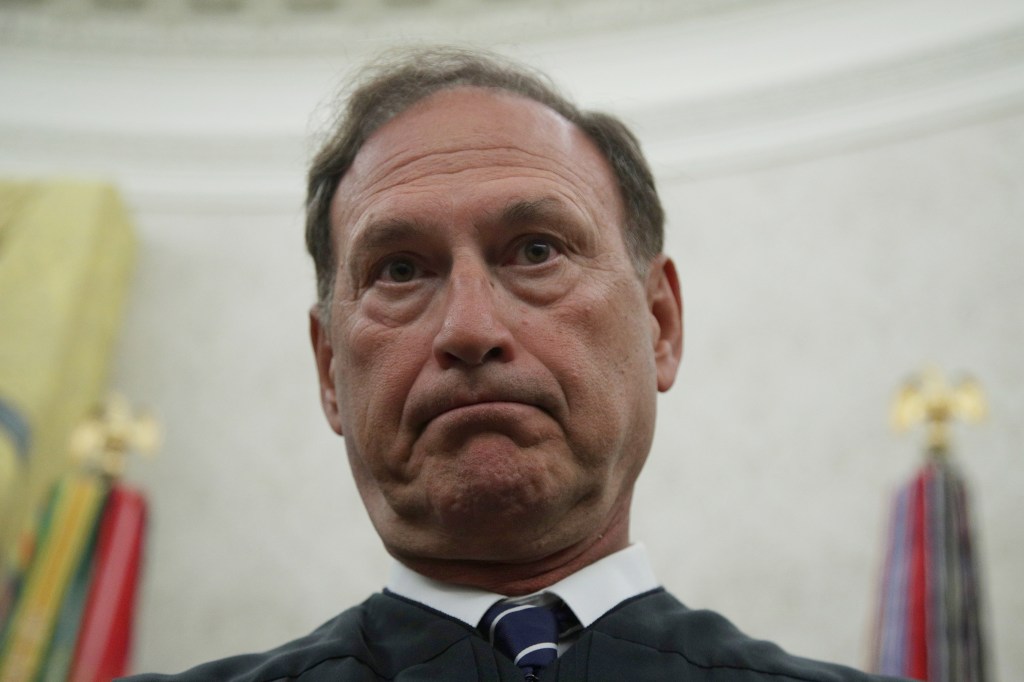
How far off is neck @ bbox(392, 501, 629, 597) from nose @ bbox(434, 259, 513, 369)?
0.94 feet

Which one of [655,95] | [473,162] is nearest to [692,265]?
[655,95]

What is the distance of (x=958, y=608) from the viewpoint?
4.12 metres

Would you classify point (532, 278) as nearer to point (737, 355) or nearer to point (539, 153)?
point (539, 153)

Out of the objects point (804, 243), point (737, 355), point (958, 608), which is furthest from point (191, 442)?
point (958, 608)

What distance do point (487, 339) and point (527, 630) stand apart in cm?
38

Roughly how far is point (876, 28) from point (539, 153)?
5.59m

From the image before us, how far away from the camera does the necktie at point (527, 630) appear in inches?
56.0

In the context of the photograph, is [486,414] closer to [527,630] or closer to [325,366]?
[527,630]

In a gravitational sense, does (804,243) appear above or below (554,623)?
above

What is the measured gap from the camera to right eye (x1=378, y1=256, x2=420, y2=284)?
162cm

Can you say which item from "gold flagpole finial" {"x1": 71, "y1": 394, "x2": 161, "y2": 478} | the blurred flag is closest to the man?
the blurred flag

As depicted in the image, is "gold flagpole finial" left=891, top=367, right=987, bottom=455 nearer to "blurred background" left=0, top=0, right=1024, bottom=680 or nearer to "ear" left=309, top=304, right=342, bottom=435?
"blurred background" left=0, top=0, right=1024, bottom=680

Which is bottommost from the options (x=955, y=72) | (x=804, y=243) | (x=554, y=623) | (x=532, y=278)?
(x=554, y=623)

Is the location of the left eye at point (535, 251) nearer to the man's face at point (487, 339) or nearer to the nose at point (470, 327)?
the man's face at point (487, 339)
